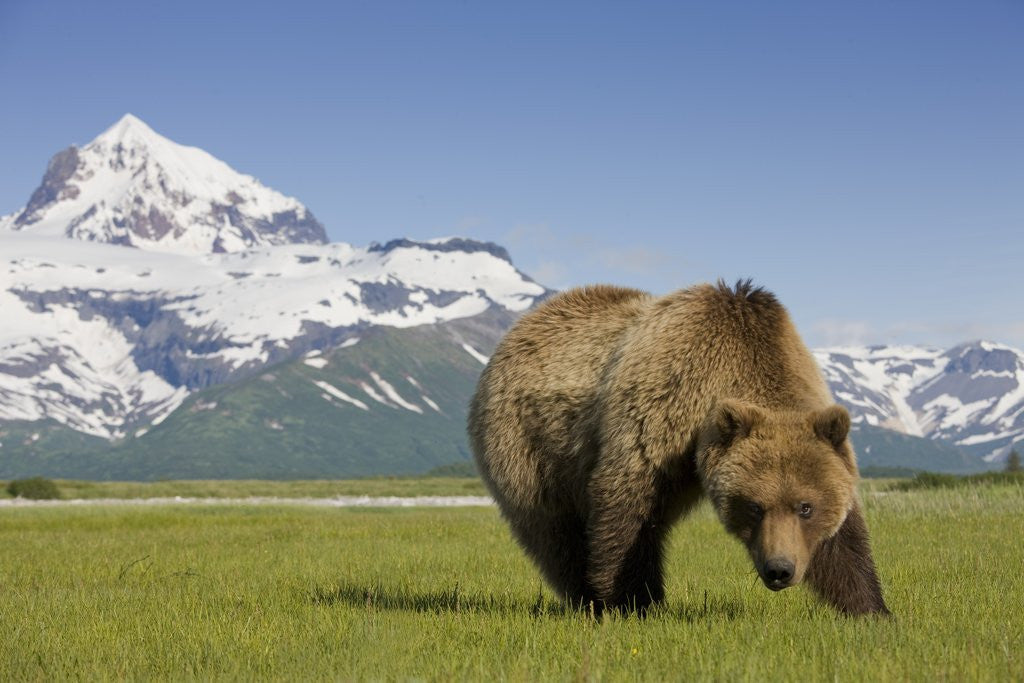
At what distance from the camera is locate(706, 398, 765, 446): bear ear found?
7.14 meters

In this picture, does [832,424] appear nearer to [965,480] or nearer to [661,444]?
[661,444]

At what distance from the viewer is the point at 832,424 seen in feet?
23.2

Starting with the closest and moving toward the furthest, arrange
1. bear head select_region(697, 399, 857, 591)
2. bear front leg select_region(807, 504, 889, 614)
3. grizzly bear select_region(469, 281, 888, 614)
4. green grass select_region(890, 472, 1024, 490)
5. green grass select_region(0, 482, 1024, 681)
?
green grass select_region(0, 482, 1024, 681) → bear head select_region(697, 399, 857, 591) → grizzly bear select_region(469, 281, 888, 614) → bear front leg select_region(807, 504, 889, 614) → green grass select_region(890, 472, 1024, 490)

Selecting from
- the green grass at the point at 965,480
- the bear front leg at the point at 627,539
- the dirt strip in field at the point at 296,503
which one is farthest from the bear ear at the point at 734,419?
the dirt strip in field at the point at 296,503

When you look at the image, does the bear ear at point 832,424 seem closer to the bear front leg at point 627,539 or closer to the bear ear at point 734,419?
the bear ear at point 734,419

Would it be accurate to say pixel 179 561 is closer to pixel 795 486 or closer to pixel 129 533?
pixel 129 533

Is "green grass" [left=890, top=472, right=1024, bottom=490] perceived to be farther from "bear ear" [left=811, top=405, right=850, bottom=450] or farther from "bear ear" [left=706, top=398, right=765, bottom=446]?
"bear ear" [left=706, top=398, right=765, bottom=446]

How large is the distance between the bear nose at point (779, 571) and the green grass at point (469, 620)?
1.22ft

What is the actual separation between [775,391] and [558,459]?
2082 mm

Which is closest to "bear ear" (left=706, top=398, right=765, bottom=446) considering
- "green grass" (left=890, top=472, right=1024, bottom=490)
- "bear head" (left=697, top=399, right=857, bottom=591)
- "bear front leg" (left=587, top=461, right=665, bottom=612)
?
"bear head" (left=697, top=399, right=857, bottom=591)

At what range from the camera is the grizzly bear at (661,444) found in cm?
712

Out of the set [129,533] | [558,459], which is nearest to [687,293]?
[558,459]

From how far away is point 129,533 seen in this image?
21969 mm

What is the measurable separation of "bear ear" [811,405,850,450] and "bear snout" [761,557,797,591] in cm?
90
